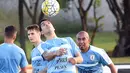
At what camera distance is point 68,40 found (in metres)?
4.30

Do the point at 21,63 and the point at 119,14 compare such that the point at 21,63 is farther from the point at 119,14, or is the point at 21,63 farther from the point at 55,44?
the point at 119,14

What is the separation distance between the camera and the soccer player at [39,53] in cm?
415

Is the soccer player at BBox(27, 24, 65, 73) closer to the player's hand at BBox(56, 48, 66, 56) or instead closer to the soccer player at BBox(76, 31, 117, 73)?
the player's hand at BBox(56, 48, 66, 56)

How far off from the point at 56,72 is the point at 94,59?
1173 mm

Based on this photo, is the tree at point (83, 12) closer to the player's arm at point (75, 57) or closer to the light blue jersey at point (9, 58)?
the light blue jersey at point (9, 58)

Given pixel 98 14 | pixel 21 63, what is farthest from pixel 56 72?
pixel 98 14

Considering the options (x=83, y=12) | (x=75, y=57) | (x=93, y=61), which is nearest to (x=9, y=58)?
(x=93, y=61)

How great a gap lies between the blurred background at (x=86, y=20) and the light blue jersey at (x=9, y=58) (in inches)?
401

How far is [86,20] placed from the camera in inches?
679

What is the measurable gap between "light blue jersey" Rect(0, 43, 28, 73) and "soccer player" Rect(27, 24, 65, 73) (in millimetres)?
283

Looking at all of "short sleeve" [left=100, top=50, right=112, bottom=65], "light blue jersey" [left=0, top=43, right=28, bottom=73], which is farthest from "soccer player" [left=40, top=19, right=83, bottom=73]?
"short sleeve" [left=100, top=50, right=112, bottom=65]

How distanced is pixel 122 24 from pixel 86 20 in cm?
149

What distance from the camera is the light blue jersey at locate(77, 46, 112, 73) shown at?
208 inches

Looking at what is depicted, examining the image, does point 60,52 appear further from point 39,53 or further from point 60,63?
point 39,53
